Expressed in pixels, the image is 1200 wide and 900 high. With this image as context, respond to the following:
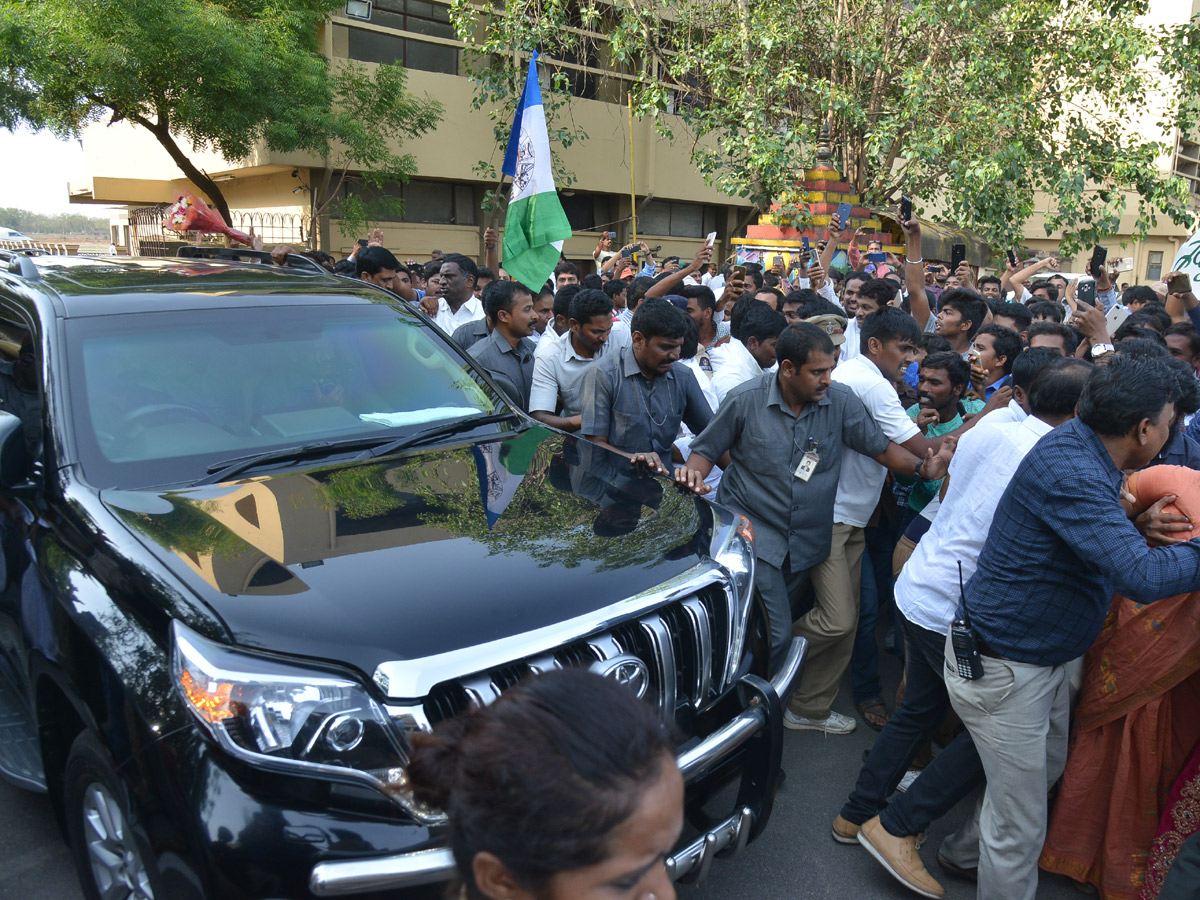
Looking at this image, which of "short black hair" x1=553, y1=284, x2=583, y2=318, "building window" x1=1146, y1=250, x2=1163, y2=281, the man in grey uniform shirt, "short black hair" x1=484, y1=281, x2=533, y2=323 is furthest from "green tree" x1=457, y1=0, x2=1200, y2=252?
"building window" x1=1146, y1=250, x2=1163, y2=281

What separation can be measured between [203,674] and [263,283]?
2.13 m

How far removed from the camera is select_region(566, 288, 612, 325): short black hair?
493 centimetres

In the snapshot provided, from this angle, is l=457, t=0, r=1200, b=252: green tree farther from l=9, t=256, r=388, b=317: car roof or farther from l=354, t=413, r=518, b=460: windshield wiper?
l=354, t=413, r=518, b=460: windshield wiper

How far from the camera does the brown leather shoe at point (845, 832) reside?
333 centimetres

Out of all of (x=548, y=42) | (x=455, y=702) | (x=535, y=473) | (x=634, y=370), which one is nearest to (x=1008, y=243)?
(x=548, y=42)

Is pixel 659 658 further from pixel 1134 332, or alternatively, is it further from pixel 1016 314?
pixel 1016 314

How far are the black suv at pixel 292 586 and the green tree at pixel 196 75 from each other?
11144mm

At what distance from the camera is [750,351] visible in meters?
5.26

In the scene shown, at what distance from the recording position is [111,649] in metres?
2.31

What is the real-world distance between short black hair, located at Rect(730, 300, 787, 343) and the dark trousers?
2.30 meters

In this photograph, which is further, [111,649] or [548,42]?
[548,42]

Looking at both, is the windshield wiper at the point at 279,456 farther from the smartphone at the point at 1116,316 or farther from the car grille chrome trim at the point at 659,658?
the smartphone at the point at 1116,316

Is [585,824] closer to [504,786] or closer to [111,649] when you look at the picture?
[504,786]

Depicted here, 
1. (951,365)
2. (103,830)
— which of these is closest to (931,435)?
(951,365)
